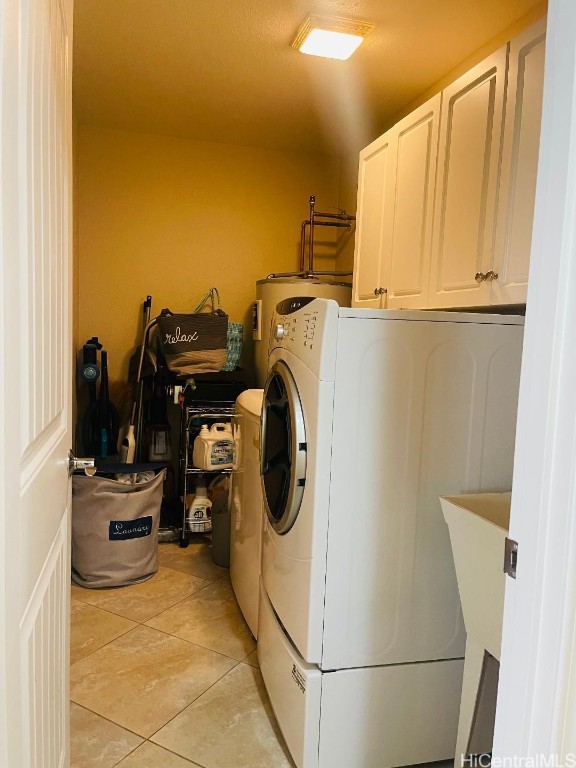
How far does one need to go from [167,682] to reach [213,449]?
1254mm

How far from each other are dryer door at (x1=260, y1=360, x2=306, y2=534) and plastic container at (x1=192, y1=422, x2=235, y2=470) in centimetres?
114

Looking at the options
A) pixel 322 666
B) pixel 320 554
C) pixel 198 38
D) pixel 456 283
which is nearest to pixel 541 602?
pixel 320 554

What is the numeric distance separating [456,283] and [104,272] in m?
2.37

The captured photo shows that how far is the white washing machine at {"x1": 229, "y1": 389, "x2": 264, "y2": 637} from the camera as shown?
2.06 m

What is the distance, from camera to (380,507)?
4.94ft

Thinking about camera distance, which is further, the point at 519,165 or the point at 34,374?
the point at 519,165

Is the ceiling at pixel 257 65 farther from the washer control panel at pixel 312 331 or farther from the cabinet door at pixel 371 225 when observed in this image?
the washer control panel at pixel 312 331

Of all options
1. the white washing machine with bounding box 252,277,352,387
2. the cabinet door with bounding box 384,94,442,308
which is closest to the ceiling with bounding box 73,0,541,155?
the cabinet door with bounding box 384,94,442,308

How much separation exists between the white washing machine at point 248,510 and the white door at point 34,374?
0.94m

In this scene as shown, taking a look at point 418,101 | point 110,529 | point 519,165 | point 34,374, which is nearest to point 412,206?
point 519,165

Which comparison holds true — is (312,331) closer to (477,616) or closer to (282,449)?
(282,449)

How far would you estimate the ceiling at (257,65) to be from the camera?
6.96ft

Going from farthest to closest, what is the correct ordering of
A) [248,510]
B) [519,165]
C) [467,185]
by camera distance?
1. [248,510]
2. [467,185]
3. [519,165]

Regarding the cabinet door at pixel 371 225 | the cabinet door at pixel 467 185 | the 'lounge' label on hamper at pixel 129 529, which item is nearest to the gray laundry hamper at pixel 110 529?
the 'lounge' label on hamper at pixel 129 529
